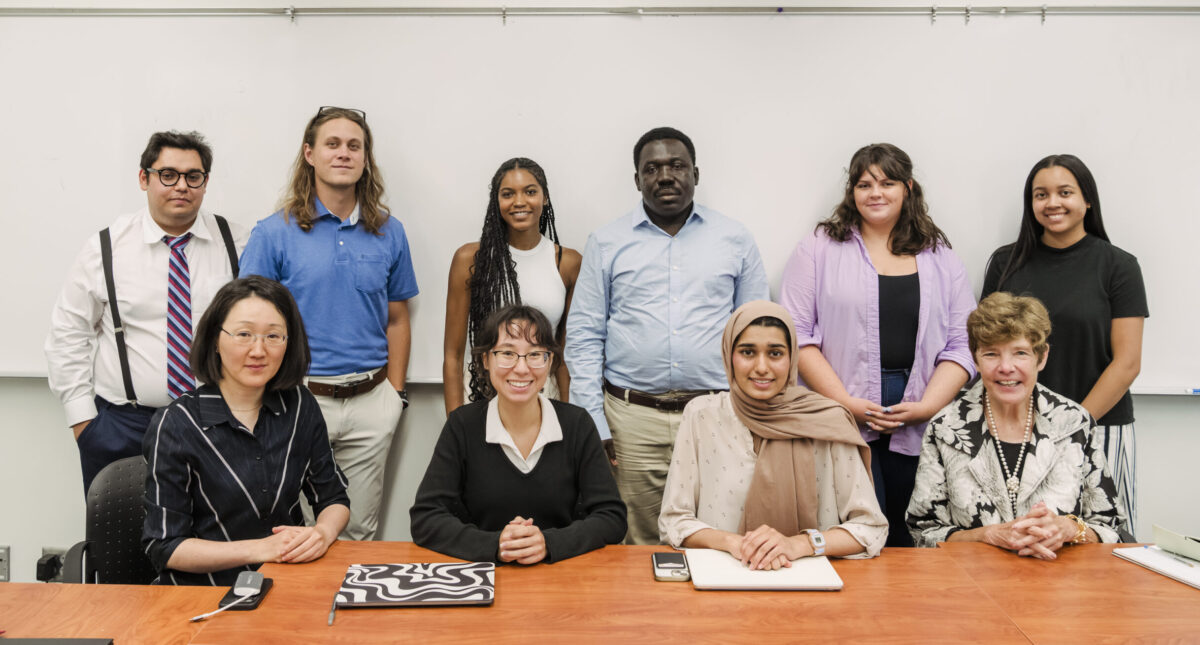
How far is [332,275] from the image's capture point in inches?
106

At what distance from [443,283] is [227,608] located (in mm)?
1763

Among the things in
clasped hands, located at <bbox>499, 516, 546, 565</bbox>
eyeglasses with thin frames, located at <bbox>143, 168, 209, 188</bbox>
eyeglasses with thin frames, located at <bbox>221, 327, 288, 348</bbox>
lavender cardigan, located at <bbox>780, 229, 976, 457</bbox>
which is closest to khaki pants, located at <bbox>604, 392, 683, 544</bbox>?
lavender cardigan, located at <bbox>780, 229, 976, 457</bbox>

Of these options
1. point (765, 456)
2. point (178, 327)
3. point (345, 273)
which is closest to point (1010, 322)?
point (765, 456)

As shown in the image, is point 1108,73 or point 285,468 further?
point 1108,73

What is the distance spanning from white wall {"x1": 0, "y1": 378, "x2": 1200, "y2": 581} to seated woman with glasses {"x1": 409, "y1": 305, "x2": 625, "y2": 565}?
1.18 meters

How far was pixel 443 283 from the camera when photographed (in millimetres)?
3123

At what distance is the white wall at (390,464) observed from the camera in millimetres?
3178

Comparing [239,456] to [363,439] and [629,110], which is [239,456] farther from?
[629,110]

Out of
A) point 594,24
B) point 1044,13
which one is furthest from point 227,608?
point 1044,13

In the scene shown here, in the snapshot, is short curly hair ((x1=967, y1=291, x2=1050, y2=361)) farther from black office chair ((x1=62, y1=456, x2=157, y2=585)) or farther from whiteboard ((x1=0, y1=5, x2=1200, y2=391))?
black office chair ((x1=62, y1=456, x2=157, y2=585))

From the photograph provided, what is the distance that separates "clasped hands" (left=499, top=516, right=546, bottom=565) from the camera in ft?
5.73

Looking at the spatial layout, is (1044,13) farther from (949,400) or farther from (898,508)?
(898,508)

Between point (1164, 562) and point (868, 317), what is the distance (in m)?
1.14

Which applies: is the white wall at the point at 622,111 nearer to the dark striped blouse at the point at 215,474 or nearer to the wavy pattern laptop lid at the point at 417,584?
the dark striped blouse at the point at 215,474
